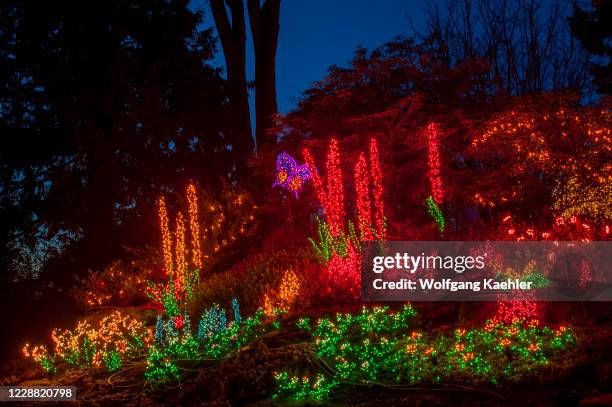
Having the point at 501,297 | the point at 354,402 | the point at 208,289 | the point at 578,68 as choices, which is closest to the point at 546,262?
the point at 501,297

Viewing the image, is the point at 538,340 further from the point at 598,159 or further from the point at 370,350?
the point at 598,159

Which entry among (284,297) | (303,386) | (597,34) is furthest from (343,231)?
(597,34)

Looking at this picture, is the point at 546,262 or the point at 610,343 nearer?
the point at 610,343

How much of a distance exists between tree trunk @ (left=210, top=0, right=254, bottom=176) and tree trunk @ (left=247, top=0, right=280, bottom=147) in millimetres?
426

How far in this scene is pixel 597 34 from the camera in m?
15.3

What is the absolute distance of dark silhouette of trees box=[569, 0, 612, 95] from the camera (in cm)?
1512

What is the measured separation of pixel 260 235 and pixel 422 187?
4.11m

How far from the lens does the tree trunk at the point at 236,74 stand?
1622 cm

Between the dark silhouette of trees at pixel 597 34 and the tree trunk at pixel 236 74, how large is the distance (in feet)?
31.9

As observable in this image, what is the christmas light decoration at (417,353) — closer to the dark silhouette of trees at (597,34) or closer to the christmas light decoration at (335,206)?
the christmas light decoration at (335,206)

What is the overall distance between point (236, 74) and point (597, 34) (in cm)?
1043

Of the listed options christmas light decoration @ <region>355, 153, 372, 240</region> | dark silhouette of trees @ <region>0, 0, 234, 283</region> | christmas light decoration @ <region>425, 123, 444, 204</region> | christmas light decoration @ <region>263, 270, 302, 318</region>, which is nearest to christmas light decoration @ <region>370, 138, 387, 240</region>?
christmas light decoration @ <region>355, 153, 372, 240</region>

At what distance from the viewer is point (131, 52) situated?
14.5 meters

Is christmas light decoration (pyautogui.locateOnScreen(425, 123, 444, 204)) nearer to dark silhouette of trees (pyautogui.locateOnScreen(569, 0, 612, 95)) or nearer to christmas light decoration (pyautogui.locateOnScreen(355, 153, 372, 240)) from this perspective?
christmas light decoration (pyautogui.locateOnScreen(355, 153, 372, 240))
